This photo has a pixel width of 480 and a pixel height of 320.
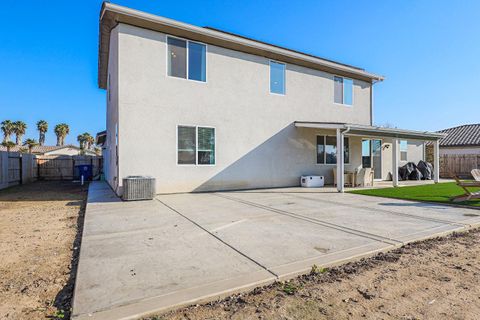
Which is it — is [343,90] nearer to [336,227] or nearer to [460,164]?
[336,227]

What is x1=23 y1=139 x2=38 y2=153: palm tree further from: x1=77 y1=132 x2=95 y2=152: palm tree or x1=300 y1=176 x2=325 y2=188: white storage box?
x1=300 y1=176 x2=325 y2=188: white storage box

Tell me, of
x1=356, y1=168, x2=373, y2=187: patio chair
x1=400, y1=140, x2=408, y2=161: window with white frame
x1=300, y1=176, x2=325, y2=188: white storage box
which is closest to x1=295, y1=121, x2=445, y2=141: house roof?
x1=356, y1=168, x2=373, y2=187: patio chair

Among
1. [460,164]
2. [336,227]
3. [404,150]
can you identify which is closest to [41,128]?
[404,150]

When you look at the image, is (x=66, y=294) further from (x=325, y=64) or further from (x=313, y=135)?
(x=325, y=64)

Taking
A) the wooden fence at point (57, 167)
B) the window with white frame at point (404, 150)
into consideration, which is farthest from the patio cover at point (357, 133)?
the wooden fence at point (57, 167)

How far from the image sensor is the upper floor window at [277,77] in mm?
12133

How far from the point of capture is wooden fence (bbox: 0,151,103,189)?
13.3 meters

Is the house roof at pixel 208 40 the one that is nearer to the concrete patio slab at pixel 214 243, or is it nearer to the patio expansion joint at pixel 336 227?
the concrete patio slab at pixel 214 243

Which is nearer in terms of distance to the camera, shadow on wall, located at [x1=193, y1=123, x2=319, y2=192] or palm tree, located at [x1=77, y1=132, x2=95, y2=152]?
shadow on wall, located at [x1=193, y1=123, x2=319, y2=192]

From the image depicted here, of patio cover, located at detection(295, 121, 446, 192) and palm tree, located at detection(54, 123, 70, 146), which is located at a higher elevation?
palm tree, located at detection(54, 123, 70, 146)

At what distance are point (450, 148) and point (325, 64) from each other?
18.1 metres

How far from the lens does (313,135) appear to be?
13.3 meters

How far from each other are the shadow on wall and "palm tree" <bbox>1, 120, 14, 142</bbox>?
5751cm

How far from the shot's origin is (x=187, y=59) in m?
10.2
